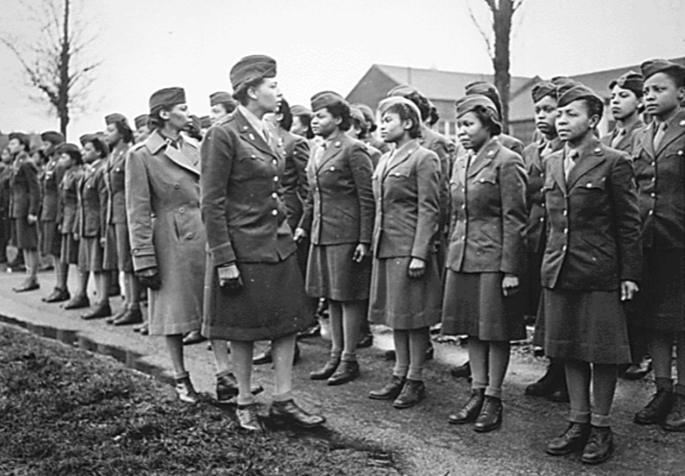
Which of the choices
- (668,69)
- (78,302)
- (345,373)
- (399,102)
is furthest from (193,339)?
(668,69)

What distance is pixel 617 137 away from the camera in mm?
6195

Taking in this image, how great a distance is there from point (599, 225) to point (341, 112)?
8.57 ft

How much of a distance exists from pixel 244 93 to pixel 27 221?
27.8 feet

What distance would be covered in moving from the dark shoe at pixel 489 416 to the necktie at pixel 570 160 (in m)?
1.55

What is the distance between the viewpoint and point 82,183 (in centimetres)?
1062

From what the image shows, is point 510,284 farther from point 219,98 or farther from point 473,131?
point 219,98

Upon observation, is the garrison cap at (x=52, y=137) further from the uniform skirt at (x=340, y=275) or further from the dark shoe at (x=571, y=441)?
the dark shoe at (x=571, y=441)

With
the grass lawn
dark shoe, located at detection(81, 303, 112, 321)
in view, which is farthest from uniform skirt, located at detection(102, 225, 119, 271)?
the grass lawn

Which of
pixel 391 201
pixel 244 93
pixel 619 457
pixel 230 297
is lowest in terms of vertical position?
pixel 619 457

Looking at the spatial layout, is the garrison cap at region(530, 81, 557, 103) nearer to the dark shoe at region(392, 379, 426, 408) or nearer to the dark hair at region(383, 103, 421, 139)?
the dark hair at region(383, 103, 421, 139)

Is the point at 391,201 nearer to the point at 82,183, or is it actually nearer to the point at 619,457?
the point at 619,457

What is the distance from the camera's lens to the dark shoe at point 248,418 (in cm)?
529

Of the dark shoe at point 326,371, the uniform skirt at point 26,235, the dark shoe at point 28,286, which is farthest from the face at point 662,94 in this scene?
the dark shoe at point 28,286

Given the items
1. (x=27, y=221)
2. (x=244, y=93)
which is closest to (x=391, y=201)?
(x=244, y=93)
